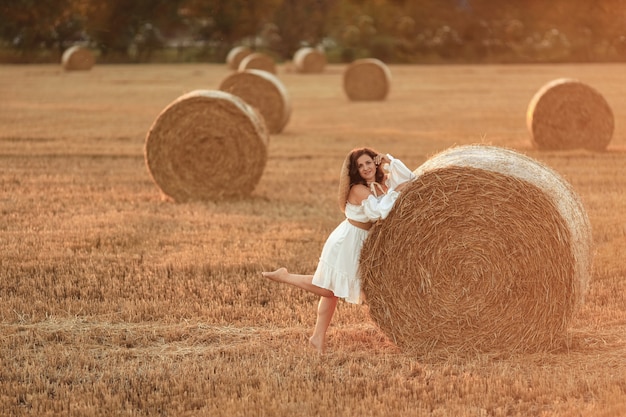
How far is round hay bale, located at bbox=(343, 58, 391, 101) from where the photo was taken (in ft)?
118

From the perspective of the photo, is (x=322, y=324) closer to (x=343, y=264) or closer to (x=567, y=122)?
(x=343, y=264)

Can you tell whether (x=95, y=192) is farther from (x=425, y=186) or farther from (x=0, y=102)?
(x=0, y=102)

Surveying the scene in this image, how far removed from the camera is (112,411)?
6969 mm

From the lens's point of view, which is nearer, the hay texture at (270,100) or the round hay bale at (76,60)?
the hay texture at (270,100)

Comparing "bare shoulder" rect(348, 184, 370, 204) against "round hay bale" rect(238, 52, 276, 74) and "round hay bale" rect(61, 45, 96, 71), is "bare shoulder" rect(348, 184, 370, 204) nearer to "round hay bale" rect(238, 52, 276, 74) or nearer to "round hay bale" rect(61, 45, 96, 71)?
"round hay bale" rect(238, 52, 276, 74)

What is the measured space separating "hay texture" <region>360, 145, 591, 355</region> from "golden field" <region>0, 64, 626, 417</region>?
235 mm

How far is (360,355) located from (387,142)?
14.4 meters

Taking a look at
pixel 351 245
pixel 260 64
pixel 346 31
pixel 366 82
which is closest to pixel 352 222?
pixel 351 245

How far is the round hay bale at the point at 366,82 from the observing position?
3603 cm

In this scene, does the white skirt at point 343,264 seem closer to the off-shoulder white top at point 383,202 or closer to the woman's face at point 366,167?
the off-shoulder white top at point 383,202

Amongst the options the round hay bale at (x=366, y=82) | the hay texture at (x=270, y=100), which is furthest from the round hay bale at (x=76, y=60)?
the hay texture at (x=270, y=100)

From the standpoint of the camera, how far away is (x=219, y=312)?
939 cm

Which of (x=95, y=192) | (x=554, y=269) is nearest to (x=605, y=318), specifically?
(x=554, y=269)

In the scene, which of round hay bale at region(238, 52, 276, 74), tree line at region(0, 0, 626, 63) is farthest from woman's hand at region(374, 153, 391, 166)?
tree line at region(0, 0, 626, 63)
